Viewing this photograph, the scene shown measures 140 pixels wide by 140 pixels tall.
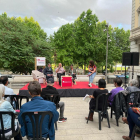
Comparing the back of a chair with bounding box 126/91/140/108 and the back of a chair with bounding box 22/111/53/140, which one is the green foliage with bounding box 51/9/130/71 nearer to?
the back of a chair with bounding box 126/91/140/108

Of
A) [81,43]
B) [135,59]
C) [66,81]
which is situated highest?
[81,43]

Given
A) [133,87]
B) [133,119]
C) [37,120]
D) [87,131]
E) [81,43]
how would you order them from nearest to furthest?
[37,120] → [133,119] → [87,131] → [133,87] → [81,43]

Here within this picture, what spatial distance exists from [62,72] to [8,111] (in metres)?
6.39

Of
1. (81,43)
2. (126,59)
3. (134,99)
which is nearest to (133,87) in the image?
(134,99)

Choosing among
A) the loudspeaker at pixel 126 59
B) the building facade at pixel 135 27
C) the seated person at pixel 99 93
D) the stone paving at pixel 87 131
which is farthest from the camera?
the building facade at pixel 135 27

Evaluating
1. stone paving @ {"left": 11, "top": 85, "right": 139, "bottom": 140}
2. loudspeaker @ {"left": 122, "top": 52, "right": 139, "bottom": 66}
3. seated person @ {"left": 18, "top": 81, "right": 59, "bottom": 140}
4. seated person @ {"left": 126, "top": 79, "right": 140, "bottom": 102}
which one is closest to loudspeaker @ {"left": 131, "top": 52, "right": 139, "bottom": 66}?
loudspeaker @ {"left": 122, "top": 52, "right": 139, "bottom": 66}

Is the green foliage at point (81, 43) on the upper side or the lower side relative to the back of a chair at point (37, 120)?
upper

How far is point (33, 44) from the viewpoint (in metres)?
13.4

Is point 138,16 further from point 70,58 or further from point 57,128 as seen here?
point 57,128

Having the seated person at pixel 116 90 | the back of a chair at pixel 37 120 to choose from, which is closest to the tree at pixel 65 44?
the seated person at pixel 116 90

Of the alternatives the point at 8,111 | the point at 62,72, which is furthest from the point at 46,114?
the point at 62,72

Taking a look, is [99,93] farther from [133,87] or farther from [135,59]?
[135,59]

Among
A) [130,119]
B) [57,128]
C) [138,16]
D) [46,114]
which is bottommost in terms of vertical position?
[57,128]

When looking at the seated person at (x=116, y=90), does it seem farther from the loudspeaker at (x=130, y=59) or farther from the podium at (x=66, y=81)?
the loudspeaker at (x=130, y=59)
